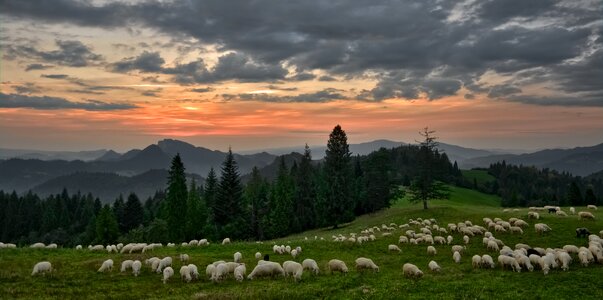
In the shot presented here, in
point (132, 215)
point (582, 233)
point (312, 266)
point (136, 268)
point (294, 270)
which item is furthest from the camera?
point (132, 215)

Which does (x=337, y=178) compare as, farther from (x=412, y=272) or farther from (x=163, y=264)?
(x=163, y=264)

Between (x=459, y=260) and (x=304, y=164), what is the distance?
6736 centimetres

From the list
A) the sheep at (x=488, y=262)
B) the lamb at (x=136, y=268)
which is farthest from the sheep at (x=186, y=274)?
the sheep at (x=488, y=262)

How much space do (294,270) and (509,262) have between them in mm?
13459

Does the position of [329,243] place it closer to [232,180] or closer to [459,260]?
[459,260]

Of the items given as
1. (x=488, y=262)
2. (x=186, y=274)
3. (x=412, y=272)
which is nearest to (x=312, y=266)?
(x=412, y=272)

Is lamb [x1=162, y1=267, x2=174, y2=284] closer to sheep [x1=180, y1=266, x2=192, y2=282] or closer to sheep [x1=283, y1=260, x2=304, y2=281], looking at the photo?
sheep [x1=180, y1=266, x2=192, y2=282]

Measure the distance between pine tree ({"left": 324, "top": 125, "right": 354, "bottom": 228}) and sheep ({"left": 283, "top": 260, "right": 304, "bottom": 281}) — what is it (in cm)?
5355

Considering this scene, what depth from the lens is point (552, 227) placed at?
3806cm

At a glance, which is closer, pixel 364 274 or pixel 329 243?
pixel 364 274

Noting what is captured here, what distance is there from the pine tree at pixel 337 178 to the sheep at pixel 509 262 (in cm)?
5164

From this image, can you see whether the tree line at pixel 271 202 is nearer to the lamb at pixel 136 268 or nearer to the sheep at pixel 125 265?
the sheep at pixel 125 265

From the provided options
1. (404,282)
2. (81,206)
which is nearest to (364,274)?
(404,282)

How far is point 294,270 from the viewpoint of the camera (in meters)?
22.4
